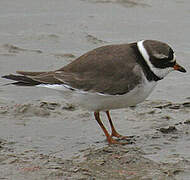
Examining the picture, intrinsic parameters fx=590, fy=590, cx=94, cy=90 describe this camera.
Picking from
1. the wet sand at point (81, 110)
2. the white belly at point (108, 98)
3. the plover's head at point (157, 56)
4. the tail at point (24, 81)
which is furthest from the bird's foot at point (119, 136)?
the tail at point (24, 81)

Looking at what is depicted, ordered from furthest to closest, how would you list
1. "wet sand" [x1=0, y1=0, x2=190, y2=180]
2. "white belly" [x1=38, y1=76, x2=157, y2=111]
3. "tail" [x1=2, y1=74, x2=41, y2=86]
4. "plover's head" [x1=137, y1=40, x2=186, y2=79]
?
"tail" [x1=2, y1=74, x2=41, y2=86], "plover's head" [x1=137, y1=40, x2=186, y2=79], "white belly" [x1=38, y1=76, x2=157, y2=111], "wet sand" [x1=0, y1=0, x2=190, y2=180]

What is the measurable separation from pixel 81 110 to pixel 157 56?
1.53m

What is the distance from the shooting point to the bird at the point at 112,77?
666 centimetres

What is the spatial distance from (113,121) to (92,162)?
4.92 feet

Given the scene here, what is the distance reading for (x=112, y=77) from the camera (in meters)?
6.77

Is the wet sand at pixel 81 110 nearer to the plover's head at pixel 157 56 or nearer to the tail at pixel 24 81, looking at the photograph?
the tail at pixel 24 81

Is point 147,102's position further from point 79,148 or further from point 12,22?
point 12,22

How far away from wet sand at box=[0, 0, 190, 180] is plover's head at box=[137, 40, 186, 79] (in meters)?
0.78

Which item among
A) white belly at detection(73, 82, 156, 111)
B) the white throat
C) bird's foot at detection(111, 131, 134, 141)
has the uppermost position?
the white throat

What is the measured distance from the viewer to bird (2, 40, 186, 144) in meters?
6.66

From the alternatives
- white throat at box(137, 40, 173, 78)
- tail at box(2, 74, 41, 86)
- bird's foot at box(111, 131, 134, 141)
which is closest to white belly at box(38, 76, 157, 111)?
white throat at box(137, 40, 173, 78)

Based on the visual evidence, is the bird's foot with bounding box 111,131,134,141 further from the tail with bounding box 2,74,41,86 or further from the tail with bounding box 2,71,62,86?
the tail with bounding box 2,74,41,86

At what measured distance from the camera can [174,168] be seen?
5.90 meters

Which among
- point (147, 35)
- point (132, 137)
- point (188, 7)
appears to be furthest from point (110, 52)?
point (188, 7)
